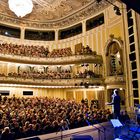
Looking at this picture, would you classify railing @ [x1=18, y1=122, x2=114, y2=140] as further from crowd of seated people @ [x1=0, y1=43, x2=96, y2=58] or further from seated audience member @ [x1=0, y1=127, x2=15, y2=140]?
crowd of seated people @ [x1=0, y1=43, x2=96, y2=58]

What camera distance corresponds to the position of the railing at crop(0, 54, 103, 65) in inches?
622

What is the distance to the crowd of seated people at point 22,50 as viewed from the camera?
1689 cm

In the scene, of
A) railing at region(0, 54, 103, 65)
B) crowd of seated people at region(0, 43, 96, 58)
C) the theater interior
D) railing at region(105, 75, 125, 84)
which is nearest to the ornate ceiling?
the theater interior

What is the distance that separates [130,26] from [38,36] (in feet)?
39.5

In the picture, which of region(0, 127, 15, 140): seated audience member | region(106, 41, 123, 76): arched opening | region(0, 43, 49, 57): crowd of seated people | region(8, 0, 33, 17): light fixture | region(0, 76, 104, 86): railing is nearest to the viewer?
region(0, 127, 15, 140): seated audience member

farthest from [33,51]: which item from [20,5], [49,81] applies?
[20,5]

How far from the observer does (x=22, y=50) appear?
17828 millimetres

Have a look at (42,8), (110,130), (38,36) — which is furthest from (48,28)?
(110,130)

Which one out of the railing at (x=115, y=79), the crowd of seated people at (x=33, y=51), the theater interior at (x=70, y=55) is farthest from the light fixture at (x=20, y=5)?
the railing at (x=115, y=79)

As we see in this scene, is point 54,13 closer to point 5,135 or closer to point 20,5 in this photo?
point 20,5

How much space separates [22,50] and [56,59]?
3345 mm

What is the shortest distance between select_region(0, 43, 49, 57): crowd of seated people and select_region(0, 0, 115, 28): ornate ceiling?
3111mm

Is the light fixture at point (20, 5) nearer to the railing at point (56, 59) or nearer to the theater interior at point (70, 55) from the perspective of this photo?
the theater interior at point (70, 55)

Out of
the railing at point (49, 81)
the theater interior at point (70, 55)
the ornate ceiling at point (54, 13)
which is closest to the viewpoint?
the theater interior at point (70, 55)
